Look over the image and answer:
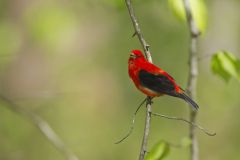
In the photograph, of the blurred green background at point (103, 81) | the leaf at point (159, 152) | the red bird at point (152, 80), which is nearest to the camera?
the red bird at point (152, 80)

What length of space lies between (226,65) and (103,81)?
14.7 meters

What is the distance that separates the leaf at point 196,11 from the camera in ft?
12.9

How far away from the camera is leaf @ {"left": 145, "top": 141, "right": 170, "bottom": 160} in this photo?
3533 millimetres

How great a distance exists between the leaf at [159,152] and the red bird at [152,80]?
1.60 ft

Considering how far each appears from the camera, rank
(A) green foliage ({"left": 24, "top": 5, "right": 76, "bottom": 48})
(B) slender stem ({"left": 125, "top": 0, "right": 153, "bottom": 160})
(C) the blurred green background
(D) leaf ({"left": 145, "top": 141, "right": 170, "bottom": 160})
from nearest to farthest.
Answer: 1. (B) slender stem ({"left": 125, "top": 0, "right": 153, "bottom": 160})
2. (D) leaf ({"left": 145, "top": 141, "right": 170, "bottom": 160})
3. (A) green foliage ({"left": 24, "top": 5, "right": 76, "bottom": 48})
4. (C) the blurred green background

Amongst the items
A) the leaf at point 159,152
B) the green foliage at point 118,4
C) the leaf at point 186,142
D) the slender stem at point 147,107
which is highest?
the green foliage at point 118,4

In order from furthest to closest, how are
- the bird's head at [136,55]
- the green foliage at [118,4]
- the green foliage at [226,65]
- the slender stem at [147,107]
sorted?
the green foliage at [118,4], the green foliage at [226,65], the bird's head at [136,55], the slender stem at [147,107]

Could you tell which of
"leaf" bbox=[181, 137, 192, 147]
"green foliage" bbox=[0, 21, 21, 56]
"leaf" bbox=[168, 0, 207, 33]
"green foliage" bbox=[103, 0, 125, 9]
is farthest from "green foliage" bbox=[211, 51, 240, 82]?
"green foliage" bbox=[0, 21, 21, 56]

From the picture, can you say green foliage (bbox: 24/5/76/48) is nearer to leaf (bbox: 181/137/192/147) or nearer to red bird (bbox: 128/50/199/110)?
leaf (bbox: 181/137/192/147)

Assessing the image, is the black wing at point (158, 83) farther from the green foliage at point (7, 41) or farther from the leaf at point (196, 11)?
the green foliage at point (7, 41)

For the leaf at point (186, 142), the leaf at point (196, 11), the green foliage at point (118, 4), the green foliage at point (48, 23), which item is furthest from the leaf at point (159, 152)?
the green foliage at point (48, 23)

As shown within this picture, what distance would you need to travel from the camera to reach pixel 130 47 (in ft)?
46.0

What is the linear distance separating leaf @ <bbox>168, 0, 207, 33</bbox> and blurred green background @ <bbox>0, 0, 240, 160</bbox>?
2.87 meters

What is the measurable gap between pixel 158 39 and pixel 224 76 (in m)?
9.91
